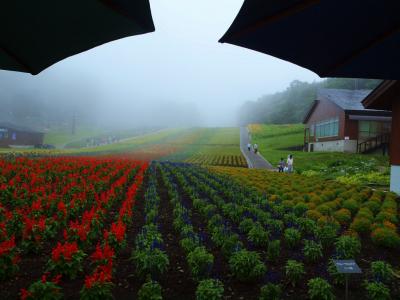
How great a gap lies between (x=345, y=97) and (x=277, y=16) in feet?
131

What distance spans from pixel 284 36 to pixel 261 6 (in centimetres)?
42

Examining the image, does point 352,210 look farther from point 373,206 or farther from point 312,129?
point 312,129

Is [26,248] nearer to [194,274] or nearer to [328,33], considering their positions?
[194,274]

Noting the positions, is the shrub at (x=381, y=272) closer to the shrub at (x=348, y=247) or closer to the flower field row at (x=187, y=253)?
the flower field row at (x=187, y=253)

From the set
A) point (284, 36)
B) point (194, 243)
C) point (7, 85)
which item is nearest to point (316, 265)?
point (194, 243)

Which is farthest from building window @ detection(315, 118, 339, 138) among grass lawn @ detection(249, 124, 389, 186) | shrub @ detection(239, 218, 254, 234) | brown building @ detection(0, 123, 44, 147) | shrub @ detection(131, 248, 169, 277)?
brown building @ detection(0, 123, 44, 147)

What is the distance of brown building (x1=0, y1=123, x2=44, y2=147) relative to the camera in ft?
177

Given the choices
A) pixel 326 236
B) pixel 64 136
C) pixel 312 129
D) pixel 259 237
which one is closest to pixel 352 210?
pixel 326 236

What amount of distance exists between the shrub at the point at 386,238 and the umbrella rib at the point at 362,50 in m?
5.41

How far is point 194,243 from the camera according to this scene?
659 cm

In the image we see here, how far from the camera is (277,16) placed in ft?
8.66

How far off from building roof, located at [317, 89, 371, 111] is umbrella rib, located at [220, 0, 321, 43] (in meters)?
35.9

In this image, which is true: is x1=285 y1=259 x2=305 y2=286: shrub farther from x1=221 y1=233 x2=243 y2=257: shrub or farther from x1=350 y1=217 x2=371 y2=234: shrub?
x1=350 y1=217 x2=371 y2=234: shrub

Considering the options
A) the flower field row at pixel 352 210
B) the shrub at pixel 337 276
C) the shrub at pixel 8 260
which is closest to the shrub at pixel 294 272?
the shrub at pixel 337 276
